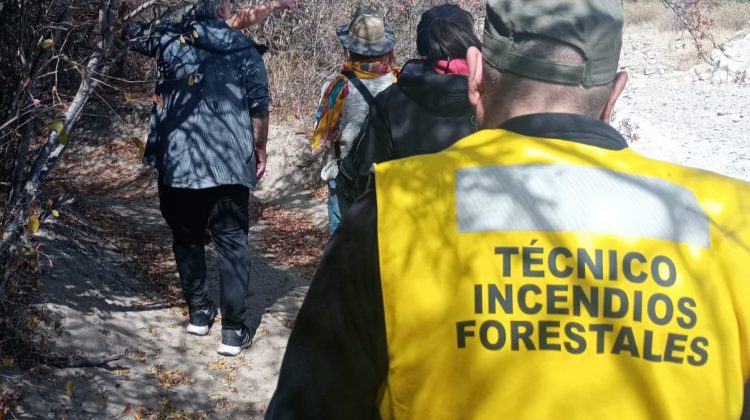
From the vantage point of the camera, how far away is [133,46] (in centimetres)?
457

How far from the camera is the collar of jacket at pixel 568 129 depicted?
140 cm

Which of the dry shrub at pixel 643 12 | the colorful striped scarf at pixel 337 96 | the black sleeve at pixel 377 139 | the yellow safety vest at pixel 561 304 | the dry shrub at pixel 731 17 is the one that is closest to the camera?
the yellow safety vest at pixel 561 304

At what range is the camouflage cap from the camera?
1.43 metres

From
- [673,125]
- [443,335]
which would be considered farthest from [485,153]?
[673,125]

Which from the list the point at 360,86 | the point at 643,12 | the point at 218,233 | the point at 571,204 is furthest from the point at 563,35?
the point at 643,12

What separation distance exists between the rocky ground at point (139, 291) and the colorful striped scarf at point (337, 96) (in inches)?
52.7

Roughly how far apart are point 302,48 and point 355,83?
7148 mm

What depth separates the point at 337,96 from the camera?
187 inches

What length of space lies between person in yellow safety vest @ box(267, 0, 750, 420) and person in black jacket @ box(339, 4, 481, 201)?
7.44 feet

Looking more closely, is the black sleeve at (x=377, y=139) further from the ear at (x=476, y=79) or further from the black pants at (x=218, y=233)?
the ear at (x=476, y=79)

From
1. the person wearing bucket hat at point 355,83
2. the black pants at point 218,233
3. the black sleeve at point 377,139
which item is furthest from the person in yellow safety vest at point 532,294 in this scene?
the black pants at point 218,233

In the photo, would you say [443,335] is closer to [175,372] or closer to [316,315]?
[316,315]

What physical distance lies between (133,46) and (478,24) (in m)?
8.63

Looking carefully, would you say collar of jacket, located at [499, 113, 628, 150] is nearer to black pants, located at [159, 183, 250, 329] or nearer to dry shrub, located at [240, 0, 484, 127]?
black pants, located at [159, 183, 250, 329]
